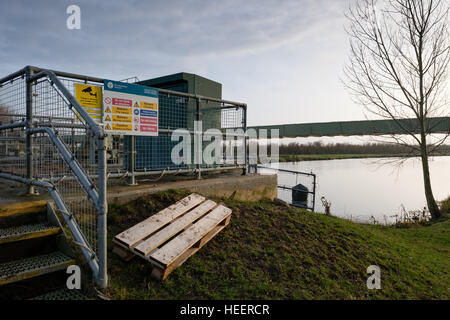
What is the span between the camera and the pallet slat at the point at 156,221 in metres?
3.16

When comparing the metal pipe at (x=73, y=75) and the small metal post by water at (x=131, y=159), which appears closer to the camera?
the metal pipe at (x=73, y=75)

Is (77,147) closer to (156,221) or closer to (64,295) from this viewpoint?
(156,221)

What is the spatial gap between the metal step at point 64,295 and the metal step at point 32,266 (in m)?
0.20

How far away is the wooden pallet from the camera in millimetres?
2975

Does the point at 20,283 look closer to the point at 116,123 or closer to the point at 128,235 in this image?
the point at 128,235

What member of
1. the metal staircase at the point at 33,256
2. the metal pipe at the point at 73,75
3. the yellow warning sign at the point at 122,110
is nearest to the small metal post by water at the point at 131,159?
the yellow warning sign at the point at 122,110

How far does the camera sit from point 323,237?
14.5 ft

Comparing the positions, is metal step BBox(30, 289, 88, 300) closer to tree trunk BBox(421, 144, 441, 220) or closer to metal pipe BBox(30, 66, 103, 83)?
metal pipe BBox(30, 66, 103, 83)

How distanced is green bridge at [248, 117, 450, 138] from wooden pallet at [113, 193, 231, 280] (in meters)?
7.08

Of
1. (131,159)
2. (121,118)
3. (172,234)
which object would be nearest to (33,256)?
(172,234)

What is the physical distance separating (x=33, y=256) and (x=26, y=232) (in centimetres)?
35

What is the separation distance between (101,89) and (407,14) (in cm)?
1178

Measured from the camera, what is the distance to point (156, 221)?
140 inches

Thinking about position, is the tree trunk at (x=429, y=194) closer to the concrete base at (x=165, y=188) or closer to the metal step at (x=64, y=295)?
the concrete base at (x=165, y=188)
